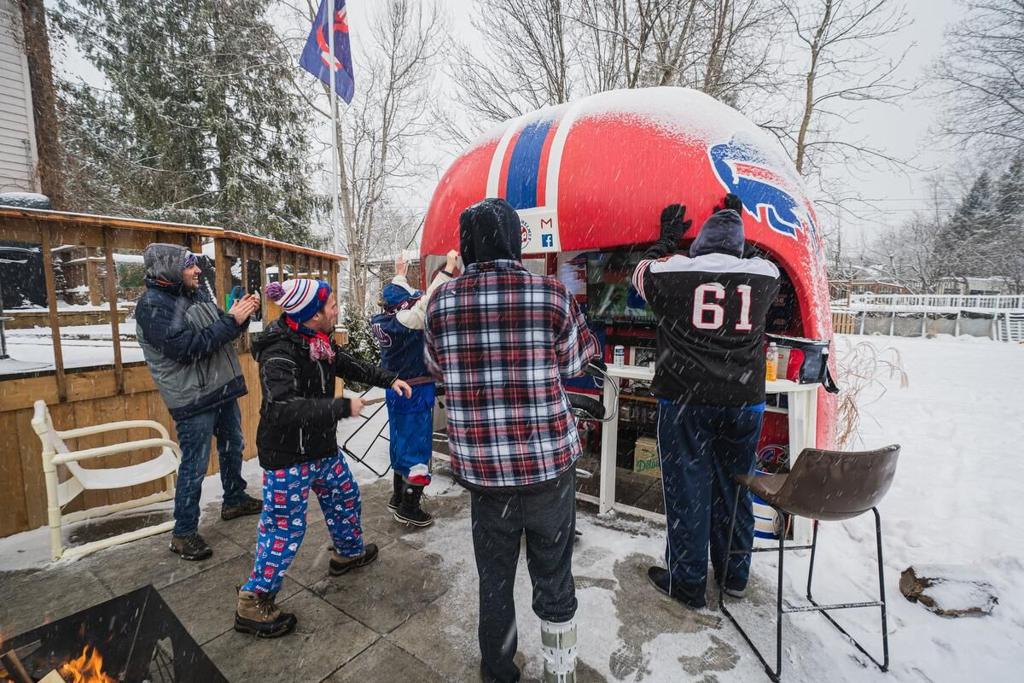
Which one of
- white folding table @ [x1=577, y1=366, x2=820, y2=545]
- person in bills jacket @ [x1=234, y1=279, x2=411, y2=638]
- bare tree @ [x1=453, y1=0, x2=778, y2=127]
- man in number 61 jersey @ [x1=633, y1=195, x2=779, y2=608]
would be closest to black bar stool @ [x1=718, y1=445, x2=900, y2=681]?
man in number 61 jersey @ [x1=633, y1=195, x2=779, y2=608]

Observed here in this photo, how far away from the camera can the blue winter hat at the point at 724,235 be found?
8.08 ft

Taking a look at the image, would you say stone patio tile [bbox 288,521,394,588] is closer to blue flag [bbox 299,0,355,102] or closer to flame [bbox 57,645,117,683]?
flame [bbox 57,645,117,683]

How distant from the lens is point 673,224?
3.05m

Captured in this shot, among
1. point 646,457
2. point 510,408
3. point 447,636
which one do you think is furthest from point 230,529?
point 646,457

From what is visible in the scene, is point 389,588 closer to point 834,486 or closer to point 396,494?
point 396,494

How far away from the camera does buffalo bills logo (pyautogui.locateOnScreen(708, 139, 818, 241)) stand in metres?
3.33

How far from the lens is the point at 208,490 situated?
398cm

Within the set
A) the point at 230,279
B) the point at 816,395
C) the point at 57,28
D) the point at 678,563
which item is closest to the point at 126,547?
the point at 230,279

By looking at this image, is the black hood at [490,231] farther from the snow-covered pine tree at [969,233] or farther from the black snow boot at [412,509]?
the snow-covered pine tree at [969,233]

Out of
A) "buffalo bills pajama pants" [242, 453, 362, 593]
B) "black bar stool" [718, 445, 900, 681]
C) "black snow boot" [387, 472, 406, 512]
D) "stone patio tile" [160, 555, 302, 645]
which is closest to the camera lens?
"black bar stool" [718, 445, 900, 681]

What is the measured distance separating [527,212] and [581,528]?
2.77 m

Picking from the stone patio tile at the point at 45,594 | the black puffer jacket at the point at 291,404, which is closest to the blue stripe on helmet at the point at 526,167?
the black puffer jacket at the point at 291,404

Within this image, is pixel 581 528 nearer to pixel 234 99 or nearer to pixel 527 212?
pixel 527 212

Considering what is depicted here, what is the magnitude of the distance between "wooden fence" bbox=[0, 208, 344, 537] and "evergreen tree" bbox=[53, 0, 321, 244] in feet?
29.3
